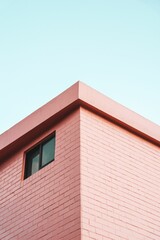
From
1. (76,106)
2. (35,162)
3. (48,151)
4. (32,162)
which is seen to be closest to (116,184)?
(48,151)

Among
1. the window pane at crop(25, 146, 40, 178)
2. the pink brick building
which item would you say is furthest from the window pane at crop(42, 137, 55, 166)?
the window pane at crop(25, 146, 40, 178)

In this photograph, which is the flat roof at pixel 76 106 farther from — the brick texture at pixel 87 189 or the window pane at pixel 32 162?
the window pane at pixel 32 162

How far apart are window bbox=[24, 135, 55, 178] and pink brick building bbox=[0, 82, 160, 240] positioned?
1.0 inches

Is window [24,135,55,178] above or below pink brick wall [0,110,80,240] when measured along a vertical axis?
above

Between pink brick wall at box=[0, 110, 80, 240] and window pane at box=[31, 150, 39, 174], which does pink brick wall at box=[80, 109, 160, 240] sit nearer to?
pink brick wall at box=[0, 110, 80, 240]

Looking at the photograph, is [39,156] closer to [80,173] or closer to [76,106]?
[76,106]

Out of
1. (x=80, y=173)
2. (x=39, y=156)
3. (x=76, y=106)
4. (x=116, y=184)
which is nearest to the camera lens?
(x=80, y=173)

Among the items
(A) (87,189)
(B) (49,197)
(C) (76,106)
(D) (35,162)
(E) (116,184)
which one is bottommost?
(A) (87,189)

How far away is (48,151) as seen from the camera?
10.4m

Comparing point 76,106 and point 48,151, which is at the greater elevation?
point 76,106

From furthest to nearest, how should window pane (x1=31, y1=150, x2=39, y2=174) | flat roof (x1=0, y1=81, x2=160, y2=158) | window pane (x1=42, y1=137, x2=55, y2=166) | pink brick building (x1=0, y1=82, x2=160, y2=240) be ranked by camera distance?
window pane (x1=31, y1=150, x2=39, y2=174), window pane (x1=42, y1=137, x2=55, y2=166), flat roof (x1=0, y1=81, x2=160, y2=158), pink brick building (x1=0, y1=82, x2=160, y2=240)

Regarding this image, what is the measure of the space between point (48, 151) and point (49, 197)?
1.34 metres

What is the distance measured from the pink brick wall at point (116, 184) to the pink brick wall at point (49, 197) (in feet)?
0.74

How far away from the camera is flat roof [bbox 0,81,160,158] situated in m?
10.0
